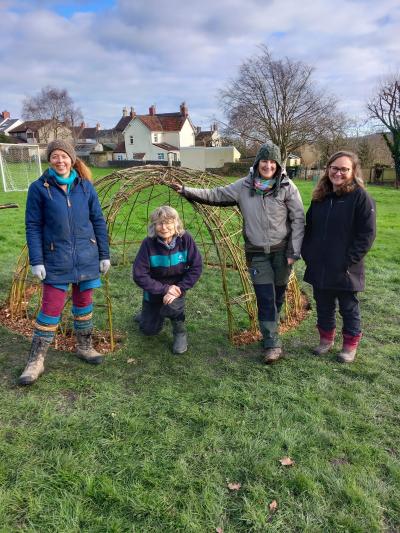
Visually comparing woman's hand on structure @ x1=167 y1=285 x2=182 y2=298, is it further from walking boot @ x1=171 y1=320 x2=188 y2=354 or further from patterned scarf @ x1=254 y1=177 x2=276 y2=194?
patterned scarf @ x1=254 y1=177 x2=276 y2=194

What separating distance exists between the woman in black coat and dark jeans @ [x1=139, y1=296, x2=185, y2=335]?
1.31 m

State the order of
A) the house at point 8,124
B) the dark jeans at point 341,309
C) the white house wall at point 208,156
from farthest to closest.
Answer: the house at point 8,124 < the white house wall at point 208,156 < the dark jeans at point 341,309

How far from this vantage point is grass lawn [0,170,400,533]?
2.24 m

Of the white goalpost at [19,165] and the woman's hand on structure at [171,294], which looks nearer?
the woman's hand on structure at [171,294]

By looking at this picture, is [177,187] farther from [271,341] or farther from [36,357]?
[36,357]

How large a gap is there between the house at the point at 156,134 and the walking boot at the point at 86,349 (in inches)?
1640

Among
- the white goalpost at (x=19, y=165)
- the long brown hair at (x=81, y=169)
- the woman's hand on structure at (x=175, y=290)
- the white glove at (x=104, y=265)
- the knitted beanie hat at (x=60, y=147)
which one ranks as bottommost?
the woman's hand on structure at (x=175, y=290)

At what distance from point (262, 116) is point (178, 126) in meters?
20.9

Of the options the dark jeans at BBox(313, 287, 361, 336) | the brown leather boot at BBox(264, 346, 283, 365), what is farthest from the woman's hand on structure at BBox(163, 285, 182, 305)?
the dark jeans at BBox(313, 287, 361, 336)

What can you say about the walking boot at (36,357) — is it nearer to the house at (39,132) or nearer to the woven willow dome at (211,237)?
the woven willow dome at (211,237)

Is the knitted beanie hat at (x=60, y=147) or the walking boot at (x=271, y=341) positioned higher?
the knitted beanie hat at (x=60, y=147)

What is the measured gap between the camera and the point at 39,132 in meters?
50.6

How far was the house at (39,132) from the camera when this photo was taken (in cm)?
4866

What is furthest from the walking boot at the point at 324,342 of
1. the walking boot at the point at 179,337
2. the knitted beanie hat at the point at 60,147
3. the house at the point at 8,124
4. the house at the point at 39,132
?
the house at the point at 8,124
